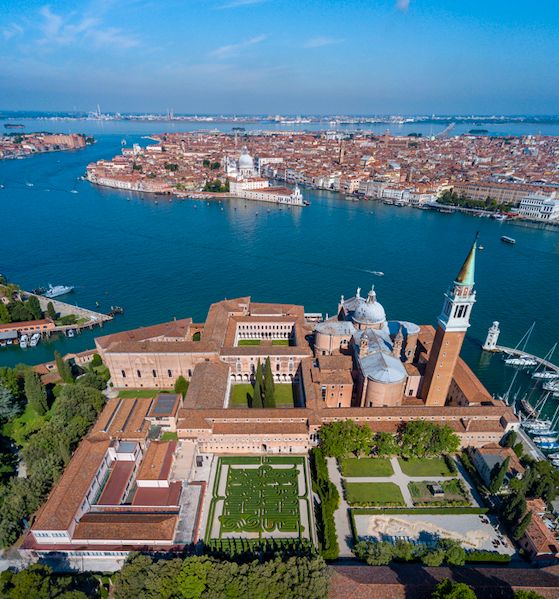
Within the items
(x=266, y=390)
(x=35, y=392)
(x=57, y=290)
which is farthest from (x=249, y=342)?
→ (x=57, y=290)

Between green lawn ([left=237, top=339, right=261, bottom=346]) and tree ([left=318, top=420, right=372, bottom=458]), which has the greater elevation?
tree ([left=318, top=420, right=372, bottom=458])

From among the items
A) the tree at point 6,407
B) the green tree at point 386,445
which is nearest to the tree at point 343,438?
the green tree at point 386,445

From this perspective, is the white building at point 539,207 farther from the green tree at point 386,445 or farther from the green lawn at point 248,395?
the green tree at point 386,445

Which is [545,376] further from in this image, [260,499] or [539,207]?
[539,207]

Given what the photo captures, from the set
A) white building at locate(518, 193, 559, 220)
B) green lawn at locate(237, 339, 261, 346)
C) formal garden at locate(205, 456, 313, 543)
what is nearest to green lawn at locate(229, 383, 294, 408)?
formal garden at locate(205, 456, 313, 543)

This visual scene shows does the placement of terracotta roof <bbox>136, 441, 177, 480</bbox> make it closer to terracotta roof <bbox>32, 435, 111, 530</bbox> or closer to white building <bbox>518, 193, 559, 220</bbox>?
terracotta roof <bbox>32, 435, 111, 530</bbox>

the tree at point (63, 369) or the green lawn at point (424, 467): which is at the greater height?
the tree at point (63, 369)
